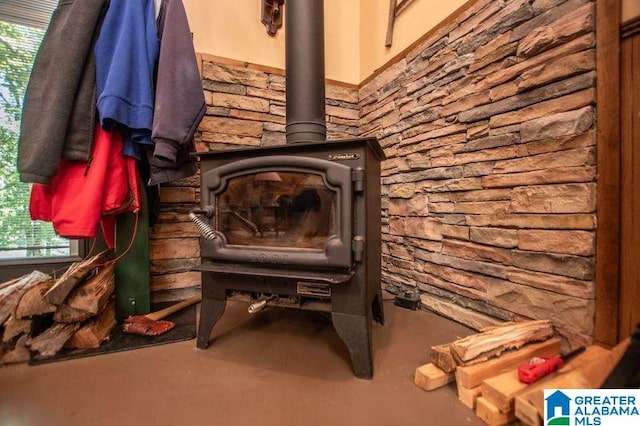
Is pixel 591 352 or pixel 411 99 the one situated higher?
pixel 411 99

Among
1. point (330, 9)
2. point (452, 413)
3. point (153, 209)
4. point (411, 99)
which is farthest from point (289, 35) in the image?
point (452, 413)

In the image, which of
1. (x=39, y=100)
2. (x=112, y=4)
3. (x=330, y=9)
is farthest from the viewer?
(x=330, y=9)

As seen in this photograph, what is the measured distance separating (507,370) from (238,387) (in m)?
0.74

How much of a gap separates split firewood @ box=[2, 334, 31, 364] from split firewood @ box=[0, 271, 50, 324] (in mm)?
88

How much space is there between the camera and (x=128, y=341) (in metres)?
1.06

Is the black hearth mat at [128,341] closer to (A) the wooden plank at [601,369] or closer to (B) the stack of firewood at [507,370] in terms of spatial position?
(B) the stack of firewood at [507,370]

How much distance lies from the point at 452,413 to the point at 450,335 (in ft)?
1.46

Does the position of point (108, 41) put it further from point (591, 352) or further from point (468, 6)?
point (591, 352)

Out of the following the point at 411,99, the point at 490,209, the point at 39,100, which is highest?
the point at 411,99

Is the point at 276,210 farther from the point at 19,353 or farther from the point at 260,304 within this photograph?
the point at 19,353

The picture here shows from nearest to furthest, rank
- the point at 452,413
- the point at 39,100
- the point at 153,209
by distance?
the point at 452,413 < the point at 39,100 < the point at 153,209

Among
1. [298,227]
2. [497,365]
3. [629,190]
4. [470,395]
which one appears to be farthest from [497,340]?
[298,227]

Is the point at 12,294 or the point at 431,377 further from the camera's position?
the point at 12,294

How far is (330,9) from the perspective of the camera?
6.18ft
